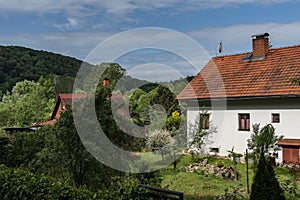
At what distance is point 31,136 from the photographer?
42.8 feet

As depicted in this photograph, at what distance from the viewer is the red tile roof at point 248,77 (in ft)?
52.7

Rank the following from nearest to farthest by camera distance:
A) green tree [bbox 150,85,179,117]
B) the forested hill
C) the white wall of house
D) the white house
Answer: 1. the white wall of house
2. the white house
3. green tree [bbox 150,85,179,117]
4. the forested hill

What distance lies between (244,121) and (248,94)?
55.4 inches

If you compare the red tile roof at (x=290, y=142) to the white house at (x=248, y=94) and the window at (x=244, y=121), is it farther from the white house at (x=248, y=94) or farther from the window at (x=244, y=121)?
the window at (x=244, y=121)

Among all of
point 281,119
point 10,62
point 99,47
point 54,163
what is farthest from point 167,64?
point 10,62

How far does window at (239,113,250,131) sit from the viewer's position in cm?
1669

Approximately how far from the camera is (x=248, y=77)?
17.8 meters

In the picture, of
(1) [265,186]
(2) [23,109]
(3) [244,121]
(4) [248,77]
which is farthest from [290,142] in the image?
(2) [23,109]

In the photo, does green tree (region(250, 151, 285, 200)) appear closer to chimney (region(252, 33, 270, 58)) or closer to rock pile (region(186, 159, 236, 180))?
rock pile (region(186, 159, 236, 180))

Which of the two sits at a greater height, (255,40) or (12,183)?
(255,40)

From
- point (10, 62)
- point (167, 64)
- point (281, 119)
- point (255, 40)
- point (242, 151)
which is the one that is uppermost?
point (10, 62)

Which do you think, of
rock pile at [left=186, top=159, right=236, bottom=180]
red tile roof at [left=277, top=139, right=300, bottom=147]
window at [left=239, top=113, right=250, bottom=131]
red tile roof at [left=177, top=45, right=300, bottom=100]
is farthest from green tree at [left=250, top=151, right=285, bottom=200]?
window at [left=239, top=113, right=250, bottom=131]

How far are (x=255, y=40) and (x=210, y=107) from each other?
4574 mm

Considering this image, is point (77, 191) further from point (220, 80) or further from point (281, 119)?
point (220, 80)
